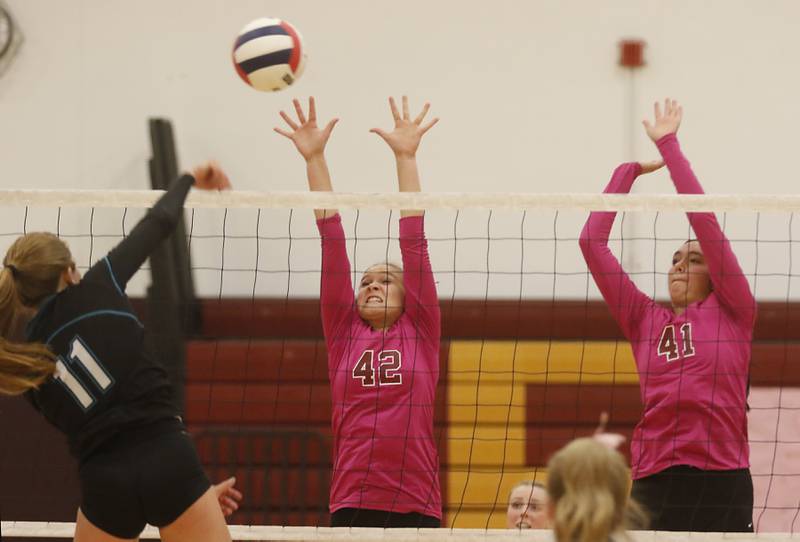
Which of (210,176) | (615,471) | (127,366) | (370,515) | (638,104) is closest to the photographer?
(615,471)

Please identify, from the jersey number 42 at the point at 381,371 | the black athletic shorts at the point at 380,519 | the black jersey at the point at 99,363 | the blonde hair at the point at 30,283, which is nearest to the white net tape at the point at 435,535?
the black athletic shorts at the point at 380,519

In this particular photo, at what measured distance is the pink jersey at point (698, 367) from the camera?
158 inches

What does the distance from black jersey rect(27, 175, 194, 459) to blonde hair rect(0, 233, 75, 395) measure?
48mm

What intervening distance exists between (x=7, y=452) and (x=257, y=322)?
175 cm

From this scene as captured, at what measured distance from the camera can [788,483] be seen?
653 cm

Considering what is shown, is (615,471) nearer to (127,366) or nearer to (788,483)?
(127,366)

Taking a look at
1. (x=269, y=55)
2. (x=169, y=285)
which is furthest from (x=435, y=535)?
(x=169, y=285)

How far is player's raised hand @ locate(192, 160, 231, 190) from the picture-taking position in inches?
147

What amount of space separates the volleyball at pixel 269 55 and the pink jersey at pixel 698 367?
152 centimetres

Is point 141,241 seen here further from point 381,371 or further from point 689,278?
point 689,278

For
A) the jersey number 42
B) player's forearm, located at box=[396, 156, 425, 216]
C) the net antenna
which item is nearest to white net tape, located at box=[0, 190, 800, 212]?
player's forearm, located at box=[396, 156, 425, 216]

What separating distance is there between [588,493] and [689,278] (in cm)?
201

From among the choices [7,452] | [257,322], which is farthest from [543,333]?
[7,452]

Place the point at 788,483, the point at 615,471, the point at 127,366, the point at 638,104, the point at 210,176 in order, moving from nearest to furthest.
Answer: the point at 615,471, the point at 127,366, the point at 210,176, the point at 788,483, the point at 638,104
